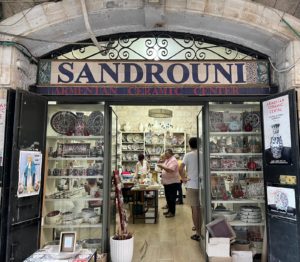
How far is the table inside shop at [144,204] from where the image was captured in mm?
6496

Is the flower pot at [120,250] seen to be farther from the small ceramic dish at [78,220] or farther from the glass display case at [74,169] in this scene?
the small ceramic dish at [78,220]

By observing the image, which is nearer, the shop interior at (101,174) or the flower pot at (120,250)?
the flower pot at (120,250)

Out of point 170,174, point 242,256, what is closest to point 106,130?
point 242,256

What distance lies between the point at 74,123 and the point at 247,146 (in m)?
2.67

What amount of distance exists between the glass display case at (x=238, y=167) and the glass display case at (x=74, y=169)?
174 centimetres

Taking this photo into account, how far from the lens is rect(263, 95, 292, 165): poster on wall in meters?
3.38

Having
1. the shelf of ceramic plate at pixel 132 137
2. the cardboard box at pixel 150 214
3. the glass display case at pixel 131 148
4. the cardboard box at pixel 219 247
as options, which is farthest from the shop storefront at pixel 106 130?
the shelf of ceramic plate at pixel 132 137

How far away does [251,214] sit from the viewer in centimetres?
424

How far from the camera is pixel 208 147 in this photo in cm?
408

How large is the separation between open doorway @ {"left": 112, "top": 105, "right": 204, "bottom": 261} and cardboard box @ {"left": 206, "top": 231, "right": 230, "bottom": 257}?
2.06ft

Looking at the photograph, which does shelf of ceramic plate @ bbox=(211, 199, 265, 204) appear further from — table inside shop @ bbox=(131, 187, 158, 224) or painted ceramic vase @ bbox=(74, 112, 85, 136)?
table inside shop @ bbox=(131, 187, 158, 224)

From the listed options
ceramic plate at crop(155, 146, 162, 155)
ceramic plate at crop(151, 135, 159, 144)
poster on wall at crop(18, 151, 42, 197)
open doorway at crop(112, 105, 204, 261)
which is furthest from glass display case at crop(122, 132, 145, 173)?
poster on wall at crop(18, 151, 42, 197)

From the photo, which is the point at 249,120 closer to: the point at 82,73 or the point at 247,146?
the point at 247,146

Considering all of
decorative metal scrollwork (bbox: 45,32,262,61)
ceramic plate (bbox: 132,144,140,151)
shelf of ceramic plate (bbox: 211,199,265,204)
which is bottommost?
shelf of ceramic plate (bbox: 211,199,265,204)
